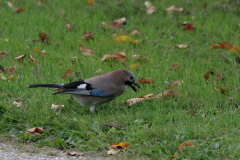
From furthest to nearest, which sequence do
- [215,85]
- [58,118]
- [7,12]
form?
1. [7,12]
2. [215,85]
3. [58,118]

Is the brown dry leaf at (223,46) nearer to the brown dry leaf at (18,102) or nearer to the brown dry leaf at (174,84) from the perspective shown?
the brown dry leaf at (174,84)

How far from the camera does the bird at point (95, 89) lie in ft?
15.9

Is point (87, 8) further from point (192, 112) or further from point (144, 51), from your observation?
point (192, 112)

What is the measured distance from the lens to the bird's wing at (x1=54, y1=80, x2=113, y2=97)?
483 centimetres

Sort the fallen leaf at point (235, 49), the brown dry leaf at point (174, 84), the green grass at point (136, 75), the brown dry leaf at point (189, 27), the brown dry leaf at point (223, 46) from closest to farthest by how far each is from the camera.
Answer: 1. the green grass at point (136, 75)
2. the brown dry leaf at point (174, 84)
3. the fallen leaf at point (235, 49)
4. the brown dry leaf at point (223, 46)
5. the brown dry leaf at point (189, 27)

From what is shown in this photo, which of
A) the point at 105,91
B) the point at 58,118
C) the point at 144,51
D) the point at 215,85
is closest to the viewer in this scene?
the point at 58,118

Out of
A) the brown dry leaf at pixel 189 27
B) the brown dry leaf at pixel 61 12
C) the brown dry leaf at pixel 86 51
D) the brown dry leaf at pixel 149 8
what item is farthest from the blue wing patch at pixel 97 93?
the brown dry leaf at pixel 149 8

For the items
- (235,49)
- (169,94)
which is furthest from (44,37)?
(235,49)

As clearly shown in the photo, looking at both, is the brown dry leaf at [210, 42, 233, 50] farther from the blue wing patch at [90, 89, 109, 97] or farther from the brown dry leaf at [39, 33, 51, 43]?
the brown dry leaf at [39, 33, 51, 43]

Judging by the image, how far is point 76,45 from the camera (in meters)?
7.05

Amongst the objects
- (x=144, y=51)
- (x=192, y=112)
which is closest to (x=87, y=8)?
(x=144, y=51)

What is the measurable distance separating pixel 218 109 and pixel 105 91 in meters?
1.42

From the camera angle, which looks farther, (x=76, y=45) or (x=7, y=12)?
(x=7, y=12)

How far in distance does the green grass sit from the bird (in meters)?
0.15
